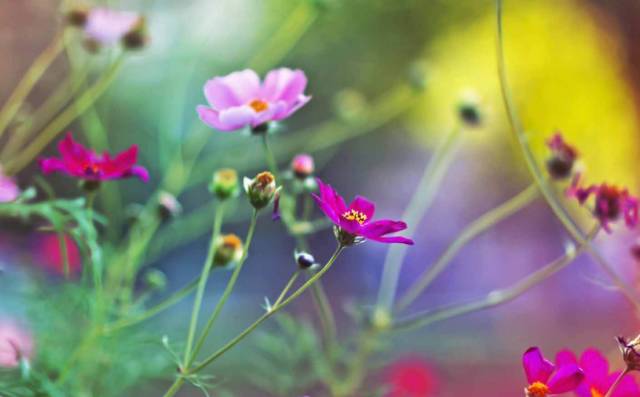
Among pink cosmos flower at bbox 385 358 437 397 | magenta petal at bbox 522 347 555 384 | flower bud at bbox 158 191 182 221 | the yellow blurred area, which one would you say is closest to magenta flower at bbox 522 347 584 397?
magenta petal at bbox 522 347 555 384

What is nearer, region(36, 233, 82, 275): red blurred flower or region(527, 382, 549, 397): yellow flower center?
region(527, 382, 549, 397): yellow flower center

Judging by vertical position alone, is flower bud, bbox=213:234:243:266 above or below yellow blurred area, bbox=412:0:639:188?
below

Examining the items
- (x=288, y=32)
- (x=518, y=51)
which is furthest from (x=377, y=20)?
(x=288, y=32)

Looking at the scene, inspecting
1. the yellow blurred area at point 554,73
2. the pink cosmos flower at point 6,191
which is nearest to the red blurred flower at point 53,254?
the pink cosmos flower at point 6,191

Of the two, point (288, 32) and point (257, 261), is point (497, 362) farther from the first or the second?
point (288, 32)

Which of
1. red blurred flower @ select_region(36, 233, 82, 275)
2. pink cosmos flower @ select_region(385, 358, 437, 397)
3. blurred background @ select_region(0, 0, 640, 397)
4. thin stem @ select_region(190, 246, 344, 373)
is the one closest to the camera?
thin stem @ select_region(190, 246, 344, 373)

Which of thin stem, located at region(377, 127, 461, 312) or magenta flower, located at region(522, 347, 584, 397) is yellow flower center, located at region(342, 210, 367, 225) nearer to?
magenta flower, located at region(522, 347, 584, 397)

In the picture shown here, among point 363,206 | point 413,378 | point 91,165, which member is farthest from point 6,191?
point 413,378

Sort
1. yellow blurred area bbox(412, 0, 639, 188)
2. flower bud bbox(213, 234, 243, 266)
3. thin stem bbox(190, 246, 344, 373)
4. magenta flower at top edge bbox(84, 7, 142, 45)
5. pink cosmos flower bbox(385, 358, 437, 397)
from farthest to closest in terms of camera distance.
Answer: yellow blurred area bbox(412, 0, 639, 188)
pink cosmos flower bbox(385, 358, 437, 397)
magenta flower at top edge bbox(84, 7, 142, 45)
flower bud bbox(213, 234, 243, 266)
thin stem bbox(190, 246, 344, 373)
